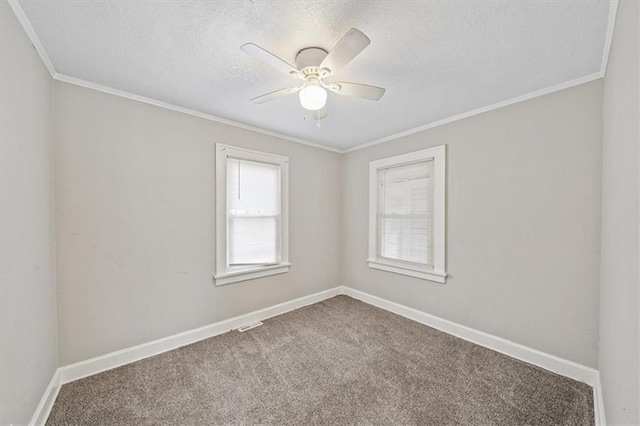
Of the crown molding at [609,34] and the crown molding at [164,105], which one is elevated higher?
the crown molding at [609,34]

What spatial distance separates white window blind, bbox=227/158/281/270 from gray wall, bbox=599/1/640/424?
2.86 meters

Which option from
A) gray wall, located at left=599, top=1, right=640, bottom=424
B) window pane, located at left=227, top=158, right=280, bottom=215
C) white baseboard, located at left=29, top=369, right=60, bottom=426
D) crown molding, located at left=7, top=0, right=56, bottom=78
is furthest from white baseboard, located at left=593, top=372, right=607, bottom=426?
crown molding, located at left=7, top=0, right=56, bottom=78

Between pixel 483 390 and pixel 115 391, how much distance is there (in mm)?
2667

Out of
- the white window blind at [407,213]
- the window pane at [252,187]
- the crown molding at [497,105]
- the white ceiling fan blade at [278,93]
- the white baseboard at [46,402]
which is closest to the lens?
the white baseboard at [46,402]

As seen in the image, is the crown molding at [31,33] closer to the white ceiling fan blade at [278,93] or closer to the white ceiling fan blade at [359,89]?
the white ceiling fan blade at [278,93]

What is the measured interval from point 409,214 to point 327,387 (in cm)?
212

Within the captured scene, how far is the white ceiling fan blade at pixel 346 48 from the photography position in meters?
1.25

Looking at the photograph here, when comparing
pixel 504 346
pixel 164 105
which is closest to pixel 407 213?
pixel 504 346

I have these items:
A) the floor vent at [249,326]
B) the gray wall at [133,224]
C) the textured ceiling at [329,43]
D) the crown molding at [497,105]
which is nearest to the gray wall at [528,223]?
the crown molding at [497,105]

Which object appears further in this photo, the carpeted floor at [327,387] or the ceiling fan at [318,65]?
the carpeted floor at [327,387]

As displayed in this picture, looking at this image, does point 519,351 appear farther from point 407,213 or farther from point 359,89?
point 359,89

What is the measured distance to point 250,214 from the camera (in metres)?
3.08

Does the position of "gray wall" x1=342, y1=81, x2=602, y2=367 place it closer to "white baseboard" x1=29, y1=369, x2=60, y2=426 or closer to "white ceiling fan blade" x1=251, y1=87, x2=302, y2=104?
"white ceiling fan blade" x1=251, y1=87, x2=302, y2=104

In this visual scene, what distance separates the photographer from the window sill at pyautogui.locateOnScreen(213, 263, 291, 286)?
2.80 metres
